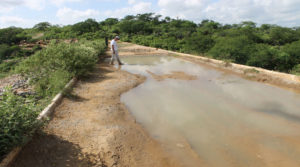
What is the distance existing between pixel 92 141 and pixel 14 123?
1.19 meters

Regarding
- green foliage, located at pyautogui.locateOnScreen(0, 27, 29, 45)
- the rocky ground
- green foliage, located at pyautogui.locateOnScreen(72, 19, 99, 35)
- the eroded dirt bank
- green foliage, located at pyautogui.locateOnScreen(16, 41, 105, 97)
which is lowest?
the rocky ground

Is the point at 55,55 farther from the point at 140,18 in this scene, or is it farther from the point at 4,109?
the point at 140,18

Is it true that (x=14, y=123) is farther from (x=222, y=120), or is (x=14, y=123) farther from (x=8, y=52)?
(x=8, y=52)

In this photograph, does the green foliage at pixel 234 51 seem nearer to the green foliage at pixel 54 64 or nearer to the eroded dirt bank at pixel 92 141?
the green foliage at pixel 54 64

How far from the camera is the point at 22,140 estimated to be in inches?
116

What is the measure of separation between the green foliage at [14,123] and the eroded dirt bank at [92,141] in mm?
220

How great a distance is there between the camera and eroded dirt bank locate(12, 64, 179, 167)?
3.07 m

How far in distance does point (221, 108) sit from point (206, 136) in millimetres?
1445

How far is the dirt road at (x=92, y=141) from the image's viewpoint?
3074mm

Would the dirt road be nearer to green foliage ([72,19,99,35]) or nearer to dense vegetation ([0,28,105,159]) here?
dense vegetation ([0,28,105,159])

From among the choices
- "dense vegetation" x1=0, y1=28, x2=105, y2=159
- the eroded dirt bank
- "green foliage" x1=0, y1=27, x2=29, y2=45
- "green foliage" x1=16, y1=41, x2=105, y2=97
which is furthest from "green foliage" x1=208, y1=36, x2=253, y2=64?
"green foliage" x1=0, y1=27, x2=29, y2=45

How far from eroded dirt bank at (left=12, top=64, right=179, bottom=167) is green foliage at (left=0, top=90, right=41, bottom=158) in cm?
22

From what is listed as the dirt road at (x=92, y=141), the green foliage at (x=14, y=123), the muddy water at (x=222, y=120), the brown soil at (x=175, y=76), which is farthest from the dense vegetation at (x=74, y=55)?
the brown soil at (x=175, y=76)

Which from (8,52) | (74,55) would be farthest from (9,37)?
(74,55)
